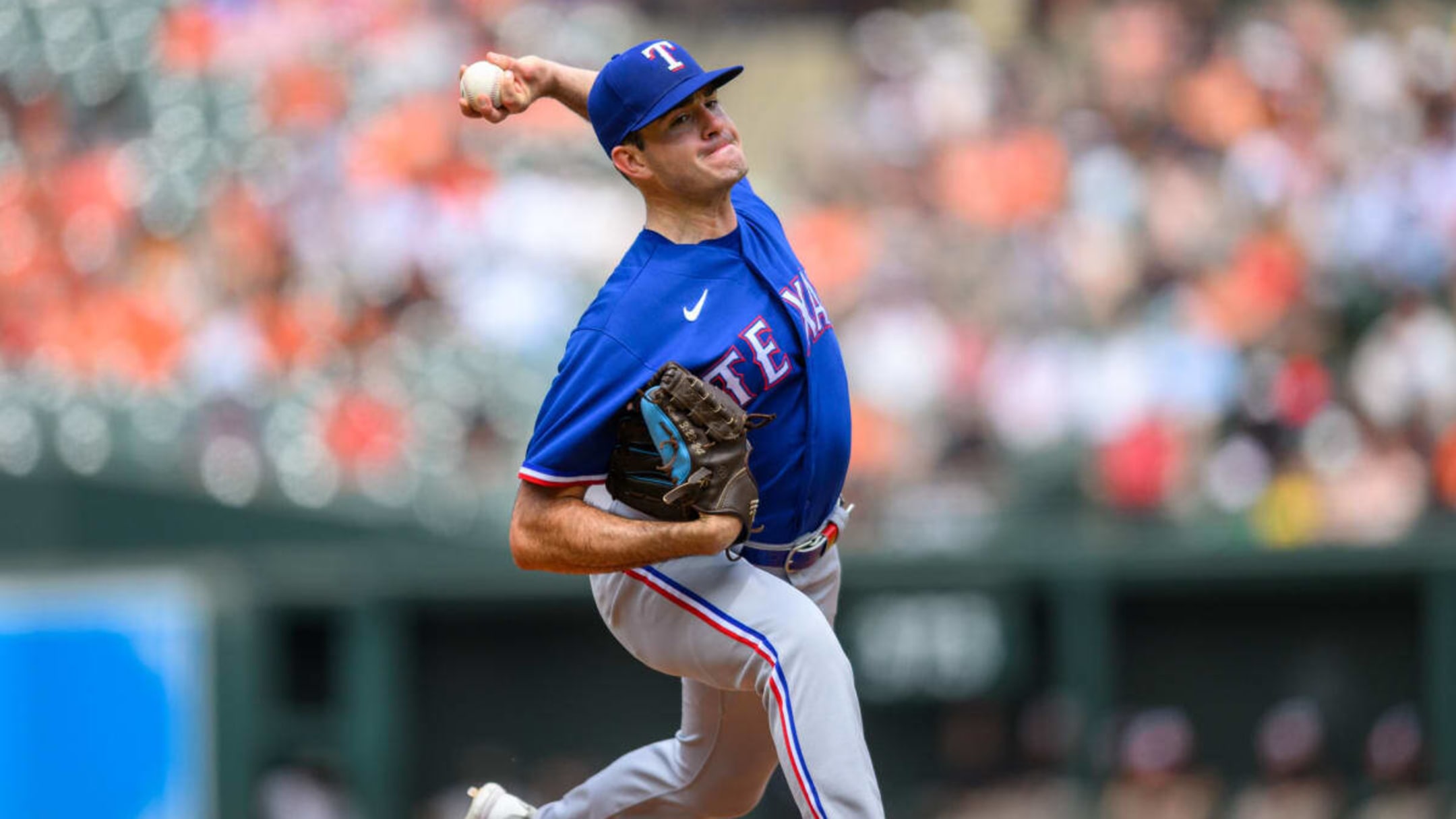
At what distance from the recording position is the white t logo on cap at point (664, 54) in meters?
3.55

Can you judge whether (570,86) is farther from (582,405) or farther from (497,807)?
(497,807)

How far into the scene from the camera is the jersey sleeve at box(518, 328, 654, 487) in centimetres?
346

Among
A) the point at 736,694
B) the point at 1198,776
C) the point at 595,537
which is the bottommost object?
the point at 1198,776

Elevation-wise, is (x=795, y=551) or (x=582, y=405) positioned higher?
(x=582, y=405)

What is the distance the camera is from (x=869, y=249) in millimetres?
9586

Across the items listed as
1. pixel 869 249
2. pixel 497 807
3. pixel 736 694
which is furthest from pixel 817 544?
pixel 869 249

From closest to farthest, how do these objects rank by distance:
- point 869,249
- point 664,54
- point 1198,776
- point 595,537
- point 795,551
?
1. point 595,537
2. point 664,54
3. point 795,551
4. point 1198,776
5. point 869,249

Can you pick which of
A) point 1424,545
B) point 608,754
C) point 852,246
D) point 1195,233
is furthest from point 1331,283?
point 608,754

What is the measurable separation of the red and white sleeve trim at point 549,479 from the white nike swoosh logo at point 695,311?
0.32 metres

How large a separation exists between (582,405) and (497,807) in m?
0.95

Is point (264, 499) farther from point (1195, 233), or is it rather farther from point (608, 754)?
point (1195, 233)

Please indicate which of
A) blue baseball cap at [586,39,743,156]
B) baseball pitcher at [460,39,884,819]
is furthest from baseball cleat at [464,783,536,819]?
blue baseball cap at [586,39,743,156]

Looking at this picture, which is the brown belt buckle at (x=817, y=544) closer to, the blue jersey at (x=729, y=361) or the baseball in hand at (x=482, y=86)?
the blue jersey at (x=729, y=361)

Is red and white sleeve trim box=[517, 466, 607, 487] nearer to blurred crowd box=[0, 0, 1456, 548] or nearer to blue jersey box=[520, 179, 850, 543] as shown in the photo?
blue jersey box=[520, 179, 850, 543]
